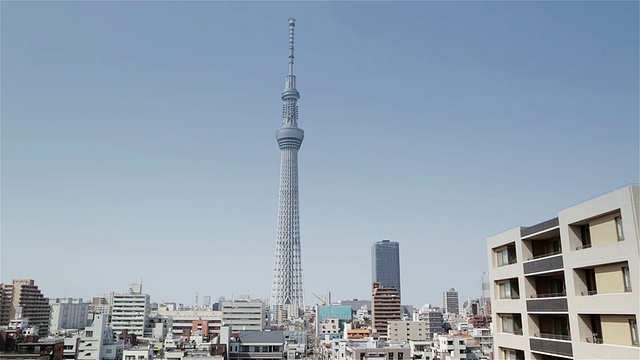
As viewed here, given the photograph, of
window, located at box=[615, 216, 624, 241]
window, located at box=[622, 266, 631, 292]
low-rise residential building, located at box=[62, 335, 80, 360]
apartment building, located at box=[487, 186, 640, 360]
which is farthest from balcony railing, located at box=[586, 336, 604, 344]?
low-rise residential building, located at box=[62, 335, 80, 360]

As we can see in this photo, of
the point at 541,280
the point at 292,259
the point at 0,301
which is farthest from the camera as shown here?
the point at 292,259

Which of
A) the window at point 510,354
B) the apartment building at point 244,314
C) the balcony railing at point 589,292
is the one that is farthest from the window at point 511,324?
the apartment building at point 244,314

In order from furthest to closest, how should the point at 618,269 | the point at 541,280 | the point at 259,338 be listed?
the point at 259,338
the point at 541,280
the point at 618,269

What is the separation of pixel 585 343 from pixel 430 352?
45.2m

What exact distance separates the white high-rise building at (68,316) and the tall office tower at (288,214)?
171 ft

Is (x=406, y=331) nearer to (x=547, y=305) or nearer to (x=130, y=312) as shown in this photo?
(x=130, y=312)

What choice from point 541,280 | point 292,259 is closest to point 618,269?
point 541,280

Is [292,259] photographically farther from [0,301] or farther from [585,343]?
[585,343]

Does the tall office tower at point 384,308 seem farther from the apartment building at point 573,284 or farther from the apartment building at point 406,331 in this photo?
the apartment building at point 573,284

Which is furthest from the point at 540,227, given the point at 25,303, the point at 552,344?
the point at 25,303

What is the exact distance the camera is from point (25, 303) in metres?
112

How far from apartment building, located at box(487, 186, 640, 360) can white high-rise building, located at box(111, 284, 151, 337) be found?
289ft

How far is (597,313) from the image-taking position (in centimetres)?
1501

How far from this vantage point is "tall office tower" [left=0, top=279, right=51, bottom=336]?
107438mm
